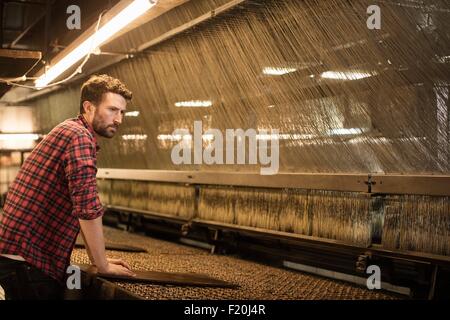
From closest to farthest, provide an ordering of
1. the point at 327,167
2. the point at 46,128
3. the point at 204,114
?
1. the point at 327,167
2. the point at 204,114
3. the point at 46,128

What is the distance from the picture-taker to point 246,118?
3250 millimetres

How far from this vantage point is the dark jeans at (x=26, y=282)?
2.00 meters

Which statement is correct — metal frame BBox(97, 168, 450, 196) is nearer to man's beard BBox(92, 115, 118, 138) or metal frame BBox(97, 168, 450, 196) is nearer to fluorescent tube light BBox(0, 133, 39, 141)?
man's beard BBox(92, 115, 118, 138)

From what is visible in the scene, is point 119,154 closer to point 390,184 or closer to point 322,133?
point 322,133

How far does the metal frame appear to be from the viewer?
210cm

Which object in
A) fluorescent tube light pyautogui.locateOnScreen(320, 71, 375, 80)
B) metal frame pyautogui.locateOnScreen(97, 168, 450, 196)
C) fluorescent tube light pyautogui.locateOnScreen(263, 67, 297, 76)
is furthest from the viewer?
fluorescent tube light pyautogui.locateOnScreen(263, 67, 297, 76)

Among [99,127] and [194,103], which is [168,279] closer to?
[99,127]

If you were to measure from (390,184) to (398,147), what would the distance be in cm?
17

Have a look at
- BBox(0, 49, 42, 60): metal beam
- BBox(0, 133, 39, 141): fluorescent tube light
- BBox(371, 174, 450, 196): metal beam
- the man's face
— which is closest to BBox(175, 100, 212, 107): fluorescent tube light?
BBox(0, 49, 42, 60): metal beam

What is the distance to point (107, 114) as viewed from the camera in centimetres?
218

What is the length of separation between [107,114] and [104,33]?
1.01 m

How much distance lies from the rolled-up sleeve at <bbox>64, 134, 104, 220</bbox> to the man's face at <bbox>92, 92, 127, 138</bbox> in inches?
6.6

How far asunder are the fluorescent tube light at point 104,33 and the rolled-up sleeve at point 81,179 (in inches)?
29.5

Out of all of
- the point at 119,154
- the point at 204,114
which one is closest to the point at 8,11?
the point at 119,154
